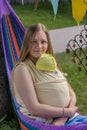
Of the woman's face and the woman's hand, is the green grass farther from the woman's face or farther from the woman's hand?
the woman's hand

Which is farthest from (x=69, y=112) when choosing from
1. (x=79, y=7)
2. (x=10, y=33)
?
(x=10, y=33)

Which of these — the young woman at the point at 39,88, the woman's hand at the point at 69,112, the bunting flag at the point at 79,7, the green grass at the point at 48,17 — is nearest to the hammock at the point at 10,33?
the young woman at the point at 39,88

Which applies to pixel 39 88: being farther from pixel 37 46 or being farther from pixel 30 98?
pixel 37 46

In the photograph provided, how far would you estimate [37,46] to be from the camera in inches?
112

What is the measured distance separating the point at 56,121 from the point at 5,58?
1.26 metres

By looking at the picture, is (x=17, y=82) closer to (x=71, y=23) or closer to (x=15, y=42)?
(x=15, y=42)

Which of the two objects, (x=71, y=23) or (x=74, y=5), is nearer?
(x=74, y=5)

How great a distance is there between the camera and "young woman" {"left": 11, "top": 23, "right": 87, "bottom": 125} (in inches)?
106

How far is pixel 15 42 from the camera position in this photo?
3953mm

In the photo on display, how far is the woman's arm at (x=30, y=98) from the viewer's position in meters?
2.69

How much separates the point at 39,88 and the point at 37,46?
293 millimetres

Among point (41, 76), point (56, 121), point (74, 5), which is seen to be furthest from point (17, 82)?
point (74, 5)

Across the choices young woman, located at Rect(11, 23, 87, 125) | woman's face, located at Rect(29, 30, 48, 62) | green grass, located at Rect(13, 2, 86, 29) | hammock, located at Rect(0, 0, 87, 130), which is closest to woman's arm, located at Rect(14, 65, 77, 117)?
young woman, located at Rect(11, 23, 87, 125)

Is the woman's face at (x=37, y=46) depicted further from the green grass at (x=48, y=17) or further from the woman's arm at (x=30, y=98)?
the green grass at (x=48, y=17)
